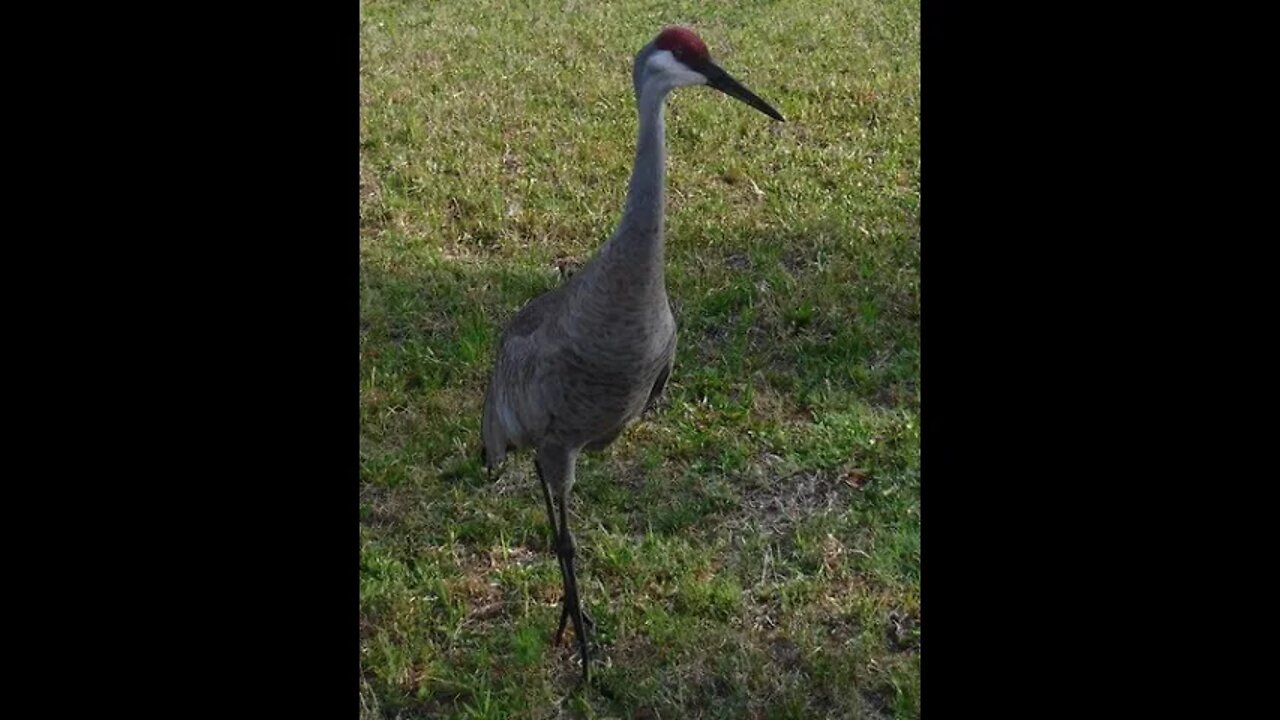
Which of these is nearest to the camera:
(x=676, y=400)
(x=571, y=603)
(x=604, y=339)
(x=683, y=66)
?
(x=683, y=66)

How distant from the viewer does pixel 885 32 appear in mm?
9148

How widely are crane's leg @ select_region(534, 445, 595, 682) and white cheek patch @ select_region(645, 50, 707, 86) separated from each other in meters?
1.09

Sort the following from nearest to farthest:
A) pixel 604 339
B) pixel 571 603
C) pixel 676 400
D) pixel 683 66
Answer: pixel 683 66 → pixel 604 339 → pixel 571 603 → pixel 676 400

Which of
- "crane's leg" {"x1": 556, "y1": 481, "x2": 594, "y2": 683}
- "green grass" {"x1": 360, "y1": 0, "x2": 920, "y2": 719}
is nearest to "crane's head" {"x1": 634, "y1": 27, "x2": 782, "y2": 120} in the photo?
"crane's leg" {"x1": 556, "y1": 481, "x2": 594, "y2": 683}

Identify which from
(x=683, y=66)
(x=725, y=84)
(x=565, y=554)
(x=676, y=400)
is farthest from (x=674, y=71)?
(x=676, y=400)

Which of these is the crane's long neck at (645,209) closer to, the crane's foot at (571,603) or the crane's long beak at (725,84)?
the crane's long beak at (725,84)

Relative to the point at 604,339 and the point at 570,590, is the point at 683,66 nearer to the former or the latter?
the point at 604,339

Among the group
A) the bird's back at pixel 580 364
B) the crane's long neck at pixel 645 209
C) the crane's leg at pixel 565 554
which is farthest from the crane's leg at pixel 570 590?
the crane's long neck at pixel 645 209

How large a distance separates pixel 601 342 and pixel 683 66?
0.69m

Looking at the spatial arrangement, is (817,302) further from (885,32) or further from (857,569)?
(885,32)

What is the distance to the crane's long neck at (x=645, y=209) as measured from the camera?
3.24 m

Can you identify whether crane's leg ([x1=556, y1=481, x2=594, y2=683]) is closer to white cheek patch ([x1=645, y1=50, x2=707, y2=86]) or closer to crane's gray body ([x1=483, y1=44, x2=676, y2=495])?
crane's gray body ([x1=483, y1=44, x2=676, y2=495])

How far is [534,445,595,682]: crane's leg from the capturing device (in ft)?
12.3

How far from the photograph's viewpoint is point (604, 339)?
3373 millimetres
